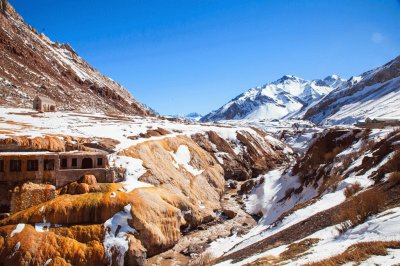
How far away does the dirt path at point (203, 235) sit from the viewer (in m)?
32.2

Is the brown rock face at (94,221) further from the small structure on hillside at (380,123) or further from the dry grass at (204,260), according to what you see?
the small structure on hillside at (380,123)

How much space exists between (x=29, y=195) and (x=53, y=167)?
385cm

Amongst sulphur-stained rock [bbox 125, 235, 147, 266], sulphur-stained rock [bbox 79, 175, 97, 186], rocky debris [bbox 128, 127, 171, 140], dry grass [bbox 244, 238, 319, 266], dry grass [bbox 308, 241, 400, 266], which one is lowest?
sulphur-stained rock [bbox 125, 235, 147, 266]

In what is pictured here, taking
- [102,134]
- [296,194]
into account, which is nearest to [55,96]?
[102,134]

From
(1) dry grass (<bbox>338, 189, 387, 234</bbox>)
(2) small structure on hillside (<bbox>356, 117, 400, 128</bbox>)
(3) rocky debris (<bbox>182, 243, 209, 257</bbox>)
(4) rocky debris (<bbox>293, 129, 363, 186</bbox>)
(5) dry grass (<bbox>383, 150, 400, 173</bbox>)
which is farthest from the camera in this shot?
(2) small structure on hillside (<bbox>356, 117, 400, 128</bbox>)

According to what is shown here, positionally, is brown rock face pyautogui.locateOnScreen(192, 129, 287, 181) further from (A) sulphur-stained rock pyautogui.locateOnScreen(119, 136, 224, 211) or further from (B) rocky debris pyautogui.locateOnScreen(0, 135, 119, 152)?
(B) rocky debris pyautogui.locateOnScreen(0, 135, 119, 152)

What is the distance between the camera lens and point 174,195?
1563 inches

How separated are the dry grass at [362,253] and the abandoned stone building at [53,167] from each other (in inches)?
1213

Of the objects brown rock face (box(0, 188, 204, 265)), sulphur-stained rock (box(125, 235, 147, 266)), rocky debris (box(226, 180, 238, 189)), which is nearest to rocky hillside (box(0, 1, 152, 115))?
rocky debris (box(226, 180, 238, 189))

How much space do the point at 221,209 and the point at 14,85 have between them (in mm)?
88314

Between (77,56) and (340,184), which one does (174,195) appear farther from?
(77,56)

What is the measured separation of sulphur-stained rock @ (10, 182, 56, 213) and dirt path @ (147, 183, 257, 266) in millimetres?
12320

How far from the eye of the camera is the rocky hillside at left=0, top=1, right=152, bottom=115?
106 metres

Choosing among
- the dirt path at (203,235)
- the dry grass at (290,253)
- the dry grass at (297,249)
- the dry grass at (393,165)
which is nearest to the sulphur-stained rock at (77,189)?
the dirt path at (203,235)
